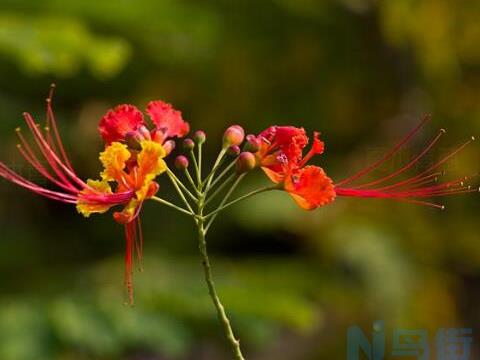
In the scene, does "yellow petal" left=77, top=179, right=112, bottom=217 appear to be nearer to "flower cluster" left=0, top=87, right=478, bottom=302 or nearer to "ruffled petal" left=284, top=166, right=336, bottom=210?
"flower cluster" left=0, top=87, right=478, bottom=302

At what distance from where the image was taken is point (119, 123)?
1.08 metres

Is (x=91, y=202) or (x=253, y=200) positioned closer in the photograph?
(x=91, y=202)

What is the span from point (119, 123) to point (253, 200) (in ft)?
13.9

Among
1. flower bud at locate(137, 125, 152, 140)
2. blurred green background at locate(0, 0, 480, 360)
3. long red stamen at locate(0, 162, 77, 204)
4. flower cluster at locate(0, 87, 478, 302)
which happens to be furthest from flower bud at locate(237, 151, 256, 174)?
blurred green background at locate(0, 0, 480, 360)

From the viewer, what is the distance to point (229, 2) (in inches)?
238

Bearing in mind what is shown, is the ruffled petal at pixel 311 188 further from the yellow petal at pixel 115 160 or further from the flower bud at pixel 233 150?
the yellow petal at pixel 115 160

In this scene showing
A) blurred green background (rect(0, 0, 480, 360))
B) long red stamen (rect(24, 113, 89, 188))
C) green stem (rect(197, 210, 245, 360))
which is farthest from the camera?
blurred green background (rect(0, 0, 480, 360))

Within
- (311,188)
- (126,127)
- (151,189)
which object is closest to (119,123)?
Result: (126,127)

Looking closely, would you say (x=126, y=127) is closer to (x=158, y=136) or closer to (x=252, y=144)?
(x=158, y=136)

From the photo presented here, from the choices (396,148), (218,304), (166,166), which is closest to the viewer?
(218,304)

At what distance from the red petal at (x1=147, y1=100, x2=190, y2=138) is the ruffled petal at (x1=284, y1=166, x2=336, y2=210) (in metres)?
0.16

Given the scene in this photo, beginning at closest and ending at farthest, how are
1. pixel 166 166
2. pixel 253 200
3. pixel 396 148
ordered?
pixel 166 166, pixel 396 148, pixel 253 200

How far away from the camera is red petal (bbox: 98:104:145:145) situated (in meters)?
1.07

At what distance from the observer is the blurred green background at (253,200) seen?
164 inches
